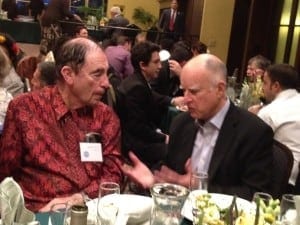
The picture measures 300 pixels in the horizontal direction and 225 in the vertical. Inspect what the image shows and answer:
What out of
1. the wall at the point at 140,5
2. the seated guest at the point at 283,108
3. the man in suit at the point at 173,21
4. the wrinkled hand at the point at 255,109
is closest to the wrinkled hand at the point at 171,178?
the seated guest at the point at 283,108

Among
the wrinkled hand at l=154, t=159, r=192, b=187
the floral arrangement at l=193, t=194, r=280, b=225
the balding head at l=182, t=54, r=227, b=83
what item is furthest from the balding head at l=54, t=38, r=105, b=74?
the floral arrangement at l=193, t=194, r=280, b=225

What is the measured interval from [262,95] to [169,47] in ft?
14.0

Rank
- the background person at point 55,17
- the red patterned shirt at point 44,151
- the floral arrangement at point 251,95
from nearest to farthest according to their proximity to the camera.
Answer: the red patterned shirt at point 44,151 < the floral arrangement at point 251,95 < the background person at point 55,17

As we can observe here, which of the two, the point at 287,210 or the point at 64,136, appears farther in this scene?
the point at 64,136

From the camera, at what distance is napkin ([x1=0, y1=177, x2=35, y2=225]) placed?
1.41 meters

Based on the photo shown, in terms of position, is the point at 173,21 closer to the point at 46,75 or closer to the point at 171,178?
the point at 46,75

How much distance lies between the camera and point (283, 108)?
395 cm

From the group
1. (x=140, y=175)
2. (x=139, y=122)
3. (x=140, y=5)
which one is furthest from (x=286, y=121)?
(x=140, y=5)

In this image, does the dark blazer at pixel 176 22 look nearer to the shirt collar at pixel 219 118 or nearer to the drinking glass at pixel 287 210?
the shirt collar at pixel 219 118

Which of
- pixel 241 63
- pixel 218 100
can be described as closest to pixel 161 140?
pixel 218 100

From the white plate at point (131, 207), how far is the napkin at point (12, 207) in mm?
239

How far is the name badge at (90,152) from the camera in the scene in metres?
2.35

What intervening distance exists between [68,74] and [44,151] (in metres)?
0.41

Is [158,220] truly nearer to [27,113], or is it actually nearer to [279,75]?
[27,113]
